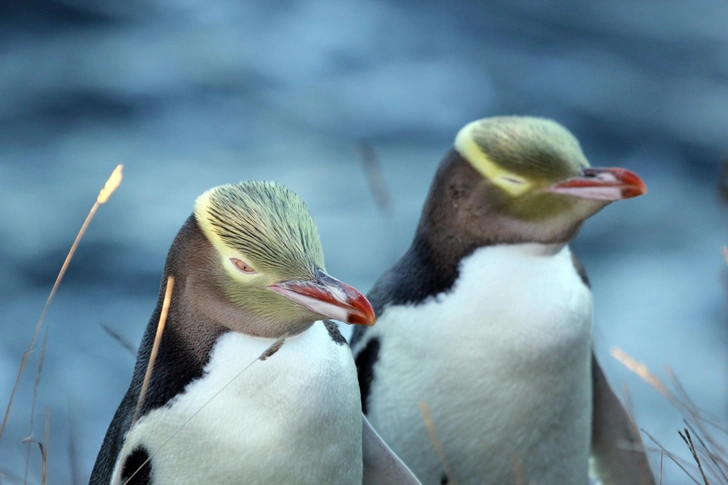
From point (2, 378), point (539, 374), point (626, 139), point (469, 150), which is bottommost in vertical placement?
point (2, 378)

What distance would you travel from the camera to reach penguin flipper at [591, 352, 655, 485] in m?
3.20

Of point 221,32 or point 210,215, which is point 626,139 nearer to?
point 221,32

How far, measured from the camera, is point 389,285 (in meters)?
3.01

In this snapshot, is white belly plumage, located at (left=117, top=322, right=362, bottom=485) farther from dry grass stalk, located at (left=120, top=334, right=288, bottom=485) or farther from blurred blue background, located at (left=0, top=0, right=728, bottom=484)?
blurred blue background, located at (left=0, top=0, right=728, bottom=484)

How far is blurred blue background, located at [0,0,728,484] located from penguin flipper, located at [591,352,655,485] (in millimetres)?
2639

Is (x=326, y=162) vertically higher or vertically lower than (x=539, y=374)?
lower

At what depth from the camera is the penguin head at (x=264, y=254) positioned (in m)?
2.02

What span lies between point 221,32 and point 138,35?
1.00 metres

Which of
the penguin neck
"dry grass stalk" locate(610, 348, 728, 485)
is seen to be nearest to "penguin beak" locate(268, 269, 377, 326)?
the penguin neck

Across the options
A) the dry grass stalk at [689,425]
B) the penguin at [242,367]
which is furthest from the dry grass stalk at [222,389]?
the dry grass stalk at [689,425]

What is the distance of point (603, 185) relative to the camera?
265 cm

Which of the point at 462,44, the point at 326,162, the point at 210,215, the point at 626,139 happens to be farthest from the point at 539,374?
the point at 462,44

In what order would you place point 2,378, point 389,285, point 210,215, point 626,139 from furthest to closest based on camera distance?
point 626,139 < point 2,378 < point 389,285 < point 210,215

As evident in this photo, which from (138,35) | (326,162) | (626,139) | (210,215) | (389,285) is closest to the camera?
(210,215)
